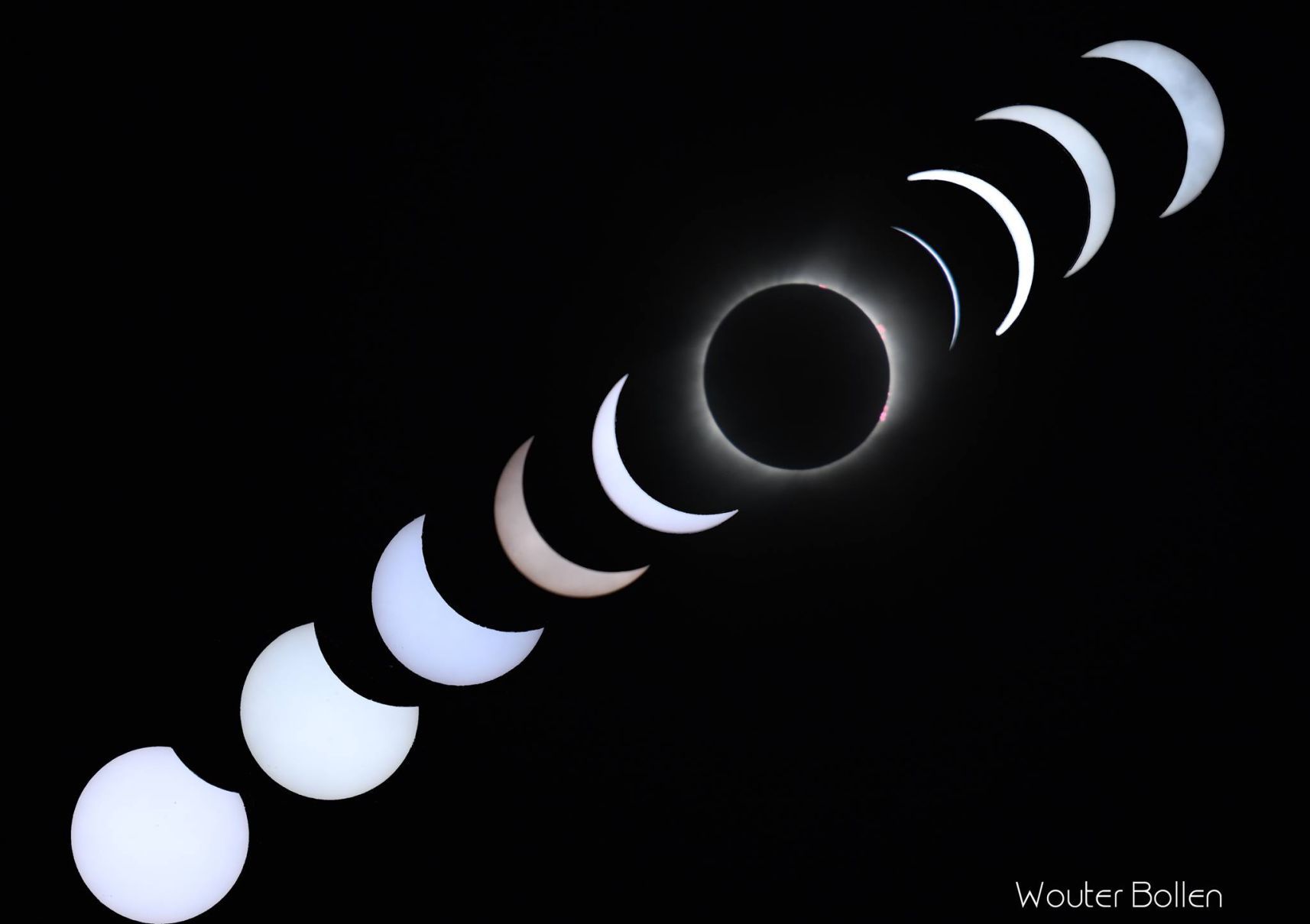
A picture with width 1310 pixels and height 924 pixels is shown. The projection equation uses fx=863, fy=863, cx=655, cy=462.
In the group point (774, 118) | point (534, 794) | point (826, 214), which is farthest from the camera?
point (534, 794)

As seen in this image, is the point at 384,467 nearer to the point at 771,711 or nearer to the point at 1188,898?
the point at 771,711

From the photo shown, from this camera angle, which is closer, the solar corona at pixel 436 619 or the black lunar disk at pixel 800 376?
the solar corona at pixel 436 619

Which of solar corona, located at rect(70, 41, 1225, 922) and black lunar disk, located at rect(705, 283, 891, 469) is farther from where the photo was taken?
black lunar disk, located at rect(705, 283, 891, 469)

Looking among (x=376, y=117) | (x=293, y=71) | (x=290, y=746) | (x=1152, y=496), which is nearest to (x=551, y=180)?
(x=376, y=117)

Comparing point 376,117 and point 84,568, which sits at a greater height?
point 376,117

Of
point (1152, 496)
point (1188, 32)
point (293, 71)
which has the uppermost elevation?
point (1188, 32)
